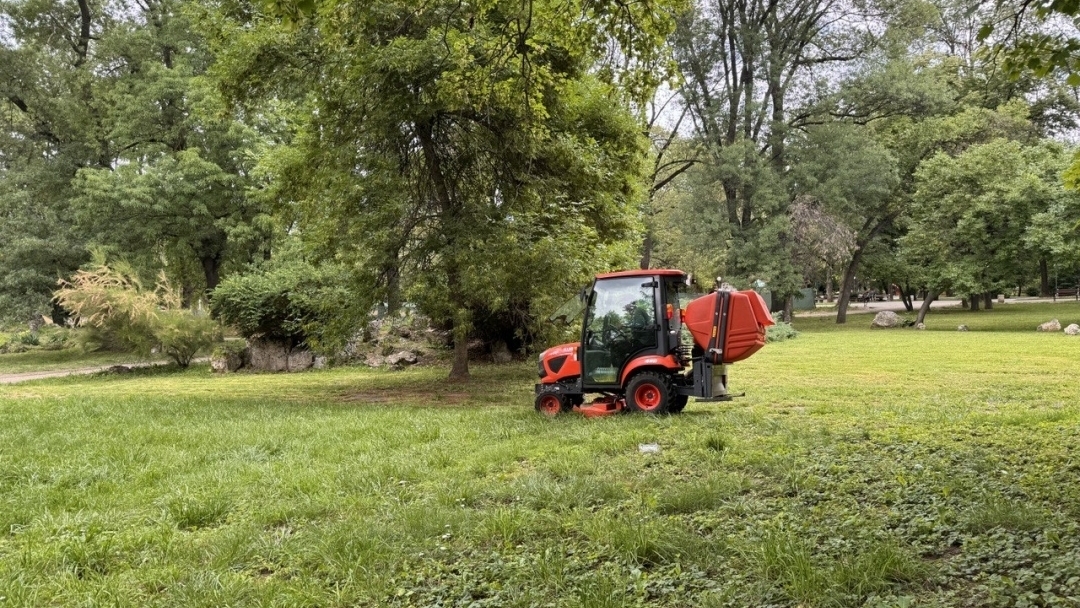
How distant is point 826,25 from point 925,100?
5.21 metres

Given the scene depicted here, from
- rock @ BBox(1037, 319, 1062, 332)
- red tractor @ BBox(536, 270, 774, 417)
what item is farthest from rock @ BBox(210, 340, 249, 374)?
rock @ BBox(1037, 319, 1062, 332)

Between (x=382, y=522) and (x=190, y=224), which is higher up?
(x=190, y=224)

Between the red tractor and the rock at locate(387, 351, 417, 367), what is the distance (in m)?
9.98

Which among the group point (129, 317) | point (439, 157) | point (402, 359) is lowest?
point (402, 359)

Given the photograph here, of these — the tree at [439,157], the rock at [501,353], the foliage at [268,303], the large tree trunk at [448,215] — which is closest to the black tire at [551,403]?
the tree at [439,157]

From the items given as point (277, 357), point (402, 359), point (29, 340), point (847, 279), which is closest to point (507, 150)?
point (402, 359)

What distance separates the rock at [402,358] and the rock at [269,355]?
2.97 meters

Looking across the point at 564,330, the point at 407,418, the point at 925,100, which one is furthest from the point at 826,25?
the point at 407,418

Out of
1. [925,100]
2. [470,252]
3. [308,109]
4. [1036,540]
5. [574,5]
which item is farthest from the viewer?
[925,100]

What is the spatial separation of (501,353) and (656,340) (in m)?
9.84

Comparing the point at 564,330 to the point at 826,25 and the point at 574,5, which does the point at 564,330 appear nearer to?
the point at 574,5

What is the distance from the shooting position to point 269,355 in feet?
59.4

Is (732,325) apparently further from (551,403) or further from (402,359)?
(402,359)

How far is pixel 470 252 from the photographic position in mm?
10156
